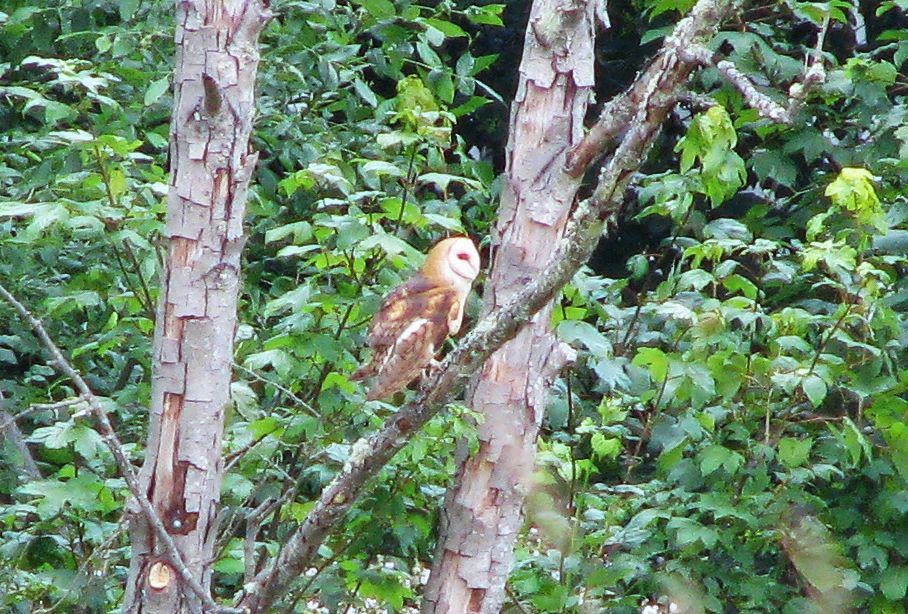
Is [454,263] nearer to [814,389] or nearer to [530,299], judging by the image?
[814,389]

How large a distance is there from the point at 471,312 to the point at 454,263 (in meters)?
0.29

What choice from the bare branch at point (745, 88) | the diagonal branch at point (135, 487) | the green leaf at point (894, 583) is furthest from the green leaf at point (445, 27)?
the bare branch at point (745, 88)

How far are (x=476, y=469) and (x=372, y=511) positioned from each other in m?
0.37

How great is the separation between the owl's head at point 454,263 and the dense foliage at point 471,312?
7 cm

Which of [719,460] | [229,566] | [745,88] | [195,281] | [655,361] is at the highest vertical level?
[745,88]

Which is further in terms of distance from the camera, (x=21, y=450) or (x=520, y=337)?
(x=21, y=450)

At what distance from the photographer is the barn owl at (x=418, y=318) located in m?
3.58

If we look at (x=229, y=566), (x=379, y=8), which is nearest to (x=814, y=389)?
(x=229, y=566)

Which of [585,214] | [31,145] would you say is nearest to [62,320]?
[31,145]

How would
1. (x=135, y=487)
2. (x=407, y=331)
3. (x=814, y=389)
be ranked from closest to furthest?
(x=135, y=487) → (x=407, y=331) → (x=814, y=389)

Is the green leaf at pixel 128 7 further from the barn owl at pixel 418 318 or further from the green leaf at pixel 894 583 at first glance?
the green leaf at pixel 894 583

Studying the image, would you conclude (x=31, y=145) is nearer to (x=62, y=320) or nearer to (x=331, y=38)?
Answer: (x=62, y=320)

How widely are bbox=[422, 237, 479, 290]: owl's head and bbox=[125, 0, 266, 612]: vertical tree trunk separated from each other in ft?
2.48

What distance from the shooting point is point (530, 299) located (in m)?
2.63
